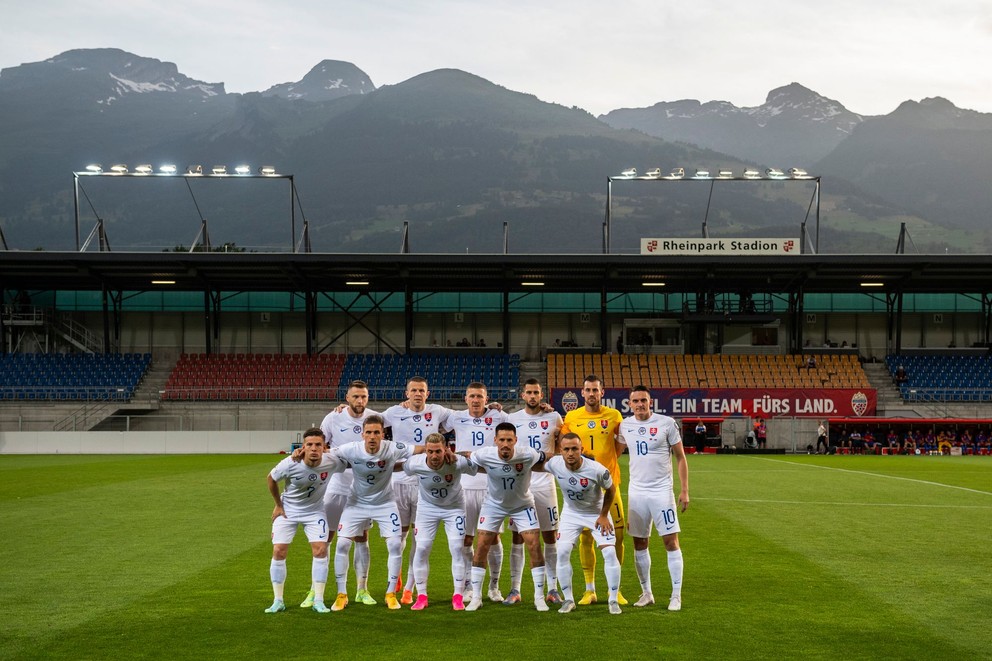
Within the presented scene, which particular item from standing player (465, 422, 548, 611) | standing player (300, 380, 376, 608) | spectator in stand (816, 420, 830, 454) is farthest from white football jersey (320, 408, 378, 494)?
spectator in stand (816, 420, 830, 454)

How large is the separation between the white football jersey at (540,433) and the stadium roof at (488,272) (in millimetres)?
36334

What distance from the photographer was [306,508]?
996 centimetres

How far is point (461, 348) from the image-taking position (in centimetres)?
5494

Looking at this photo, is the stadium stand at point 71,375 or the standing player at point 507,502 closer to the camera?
the standing player at point 507,502

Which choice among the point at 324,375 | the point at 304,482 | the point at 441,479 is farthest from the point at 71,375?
the point at 441,479

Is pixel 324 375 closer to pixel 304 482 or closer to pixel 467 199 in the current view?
pixel 304 482

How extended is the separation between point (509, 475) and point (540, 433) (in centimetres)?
90

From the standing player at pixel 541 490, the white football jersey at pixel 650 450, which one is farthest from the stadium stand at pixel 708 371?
the white football jersey at pixel 650 450

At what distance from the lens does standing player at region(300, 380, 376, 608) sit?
33.2 ft

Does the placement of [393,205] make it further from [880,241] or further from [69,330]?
[69,330]

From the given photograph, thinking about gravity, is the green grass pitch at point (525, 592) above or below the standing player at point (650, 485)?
below

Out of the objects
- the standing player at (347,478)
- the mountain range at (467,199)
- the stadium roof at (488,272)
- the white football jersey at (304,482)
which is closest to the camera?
the white football jersey at (304,482)

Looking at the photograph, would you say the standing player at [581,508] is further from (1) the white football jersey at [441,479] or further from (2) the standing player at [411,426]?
(2) the standing player at [411,426]

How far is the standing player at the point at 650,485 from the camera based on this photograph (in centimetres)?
993
